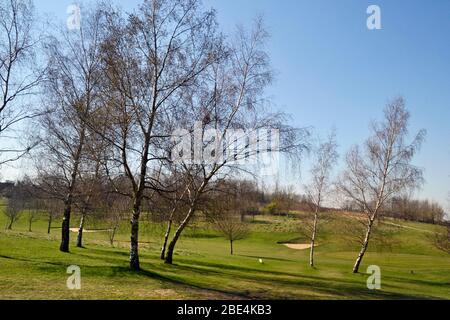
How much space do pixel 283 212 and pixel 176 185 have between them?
7848 cm

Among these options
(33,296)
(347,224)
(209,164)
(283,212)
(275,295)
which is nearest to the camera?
(33,296)

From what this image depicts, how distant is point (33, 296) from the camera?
31.1 feet

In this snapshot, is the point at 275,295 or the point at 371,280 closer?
the point at 275,295

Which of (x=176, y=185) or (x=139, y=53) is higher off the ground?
(x=139, y=53)

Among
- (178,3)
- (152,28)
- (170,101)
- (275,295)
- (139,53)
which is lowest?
(275,295)

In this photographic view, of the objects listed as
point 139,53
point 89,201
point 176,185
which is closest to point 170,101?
point 139,53

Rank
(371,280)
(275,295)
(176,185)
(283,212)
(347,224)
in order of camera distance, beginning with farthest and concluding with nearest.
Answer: (283,212) < (347,224) < (371,280) < (176,185) < (275,295)

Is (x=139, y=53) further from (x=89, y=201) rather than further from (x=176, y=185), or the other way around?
(x=89, y=201)
